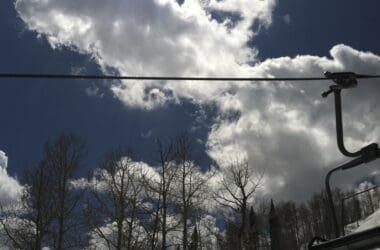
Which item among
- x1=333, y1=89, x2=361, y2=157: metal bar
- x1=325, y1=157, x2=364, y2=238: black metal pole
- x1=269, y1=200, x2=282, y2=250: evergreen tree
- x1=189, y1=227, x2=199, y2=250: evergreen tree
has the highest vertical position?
x1=269, y1=200, x2=282, y2=250: evergreen tree

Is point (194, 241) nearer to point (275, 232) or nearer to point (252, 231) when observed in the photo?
point (252, 231)

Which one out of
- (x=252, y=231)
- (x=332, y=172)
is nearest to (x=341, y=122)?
(x=332, y=172)

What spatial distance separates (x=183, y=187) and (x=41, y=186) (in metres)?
8.97

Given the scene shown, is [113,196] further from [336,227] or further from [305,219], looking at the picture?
[305,219]

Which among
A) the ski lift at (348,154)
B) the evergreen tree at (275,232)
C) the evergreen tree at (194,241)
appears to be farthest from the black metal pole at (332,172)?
the evergreen tree at (275,232)

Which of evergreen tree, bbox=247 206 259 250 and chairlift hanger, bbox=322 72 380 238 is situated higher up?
evergreen tree, bbox=247 206 259 250

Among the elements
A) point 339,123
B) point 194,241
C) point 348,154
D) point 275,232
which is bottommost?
point 348,154

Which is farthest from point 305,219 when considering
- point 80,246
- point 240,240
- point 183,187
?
point 80,246

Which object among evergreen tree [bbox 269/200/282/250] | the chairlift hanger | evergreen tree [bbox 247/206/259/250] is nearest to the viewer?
the chairlift hanger

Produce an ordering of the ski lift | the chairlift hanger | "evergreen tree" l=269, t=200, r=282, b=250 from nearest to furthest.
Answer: the ski lift
the chairlift hanger
"evergreen tree" l=269, t=200, r=282, b=250

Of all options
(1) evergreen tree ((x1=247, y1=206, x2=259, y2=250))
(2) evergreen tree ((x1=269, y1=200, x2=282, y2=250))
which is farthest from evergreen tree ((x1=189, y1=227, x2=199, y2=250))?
(2) evergreen tree ((x1=269, y1=200, x2=282, y2=250))

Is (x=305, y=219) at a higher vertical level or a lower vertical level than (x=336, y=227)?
higher

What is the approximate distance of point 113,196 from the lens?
2923 centimetres

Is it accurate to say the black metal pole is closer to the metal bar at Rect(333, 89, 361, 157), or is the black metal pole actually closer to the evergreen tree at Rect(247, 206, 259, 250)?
the metal bar at Rect(333, 89, 361, 157)
